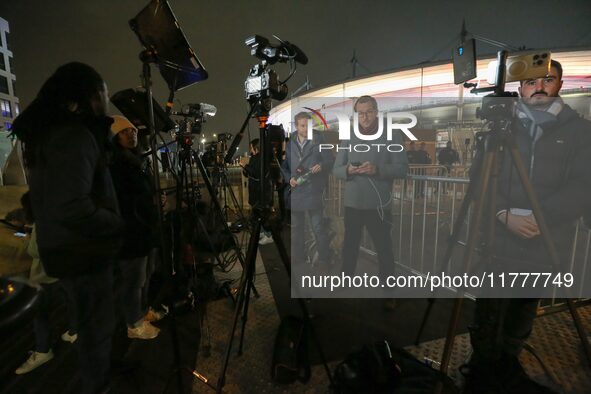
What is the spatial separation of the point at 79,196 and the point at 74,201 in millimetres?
29

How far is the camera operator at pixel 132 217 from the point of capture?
1.93m

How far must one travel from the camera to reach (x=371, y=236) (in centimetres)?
286

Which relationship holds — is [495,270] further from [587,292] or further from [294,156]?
[294,156]

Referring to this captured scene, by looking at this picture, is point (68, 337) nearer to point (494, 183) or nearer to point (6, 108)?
point (494, 183)

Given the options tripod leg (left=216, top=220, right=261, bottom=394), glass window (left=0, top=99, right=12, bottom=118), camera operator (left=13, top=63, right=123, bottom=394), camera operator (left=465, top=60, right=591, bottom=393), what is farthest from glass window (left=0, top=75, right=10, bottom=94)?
camera operator (left=465, top=60, right=591, bottom=393)

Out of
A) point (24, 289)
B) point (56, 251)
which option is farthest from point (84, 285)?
A: point (24, 289)

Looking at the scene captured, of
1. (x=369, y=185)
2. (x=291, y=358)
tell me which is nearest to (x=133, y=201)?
(x=291, y=358)

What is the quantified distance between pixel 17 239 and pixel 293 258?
9.55 ft

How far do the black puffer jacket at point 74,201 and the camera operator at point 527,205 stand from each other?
198 cm

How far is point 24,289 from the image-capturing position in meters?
0.71

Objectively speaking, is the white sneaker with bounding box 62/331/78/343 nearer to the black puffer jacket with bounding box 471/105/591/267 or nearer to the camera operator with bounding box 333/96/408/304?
the camera operator with bounding box 333/96/408/304

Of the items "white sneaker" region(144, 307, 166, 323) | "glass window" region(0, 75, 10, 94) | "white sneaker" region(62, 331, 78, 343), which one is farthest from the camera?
"glass window" region(0, 75, 10, 94)

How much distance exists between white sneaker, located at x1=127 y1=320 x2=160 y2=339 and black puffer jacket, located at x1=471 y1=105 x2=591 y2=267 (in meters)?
2.68

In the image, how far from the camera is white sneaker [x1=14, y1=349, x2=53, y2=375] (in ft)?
6.35
